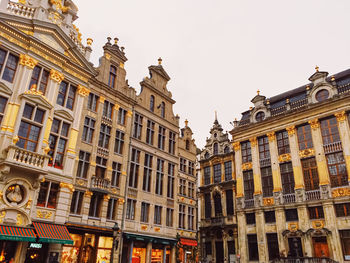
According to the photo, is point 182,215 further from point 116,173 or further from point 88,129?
point 88,129

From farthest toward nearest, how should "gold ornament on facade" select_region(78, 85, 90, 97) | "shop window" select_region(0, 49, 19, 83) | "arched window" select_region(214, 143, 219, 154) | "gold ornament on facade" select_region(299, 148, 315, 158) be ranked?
"arched window" select_region(214, 143, 219, 154)
"gold ornament on facade" select_region(299, 148, 315, 158)
"gold ornament on facade" select_region(78, 85, 90, 97)
"shop window" select_region(0, 49, 19, 83)

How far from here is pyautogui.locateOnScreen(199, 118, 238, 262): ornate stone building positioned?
35000 millimetres

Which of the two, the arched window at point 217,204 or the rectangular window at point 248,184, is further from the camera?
the arched window at point 217,204

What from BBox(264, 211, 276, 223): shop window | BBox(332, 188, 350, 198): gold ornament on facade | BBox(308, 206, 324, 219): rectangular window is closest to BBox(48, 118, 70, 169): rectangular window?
BBox(264, 211, 276, 223): shop window

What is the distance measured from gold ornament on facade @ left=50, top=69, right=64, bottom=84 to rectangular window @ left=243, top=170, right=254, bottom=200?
2374 centimetres

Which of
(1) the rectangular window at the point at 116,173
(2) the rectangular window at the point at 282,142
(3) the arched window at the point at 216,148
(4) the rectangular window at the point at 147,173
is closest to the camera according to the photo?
(1) the rectangular window at the point at 116,173

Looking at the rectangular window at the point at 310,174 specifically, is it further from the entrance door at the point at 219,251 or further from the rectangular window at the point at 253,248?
the entrance door at the point at 219,251

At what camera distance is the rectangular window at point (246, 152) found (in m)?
35.7

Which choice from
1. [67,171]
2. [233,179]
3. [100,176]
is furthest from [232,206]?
[67,171]

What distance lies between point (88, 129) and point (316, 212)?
2323cm

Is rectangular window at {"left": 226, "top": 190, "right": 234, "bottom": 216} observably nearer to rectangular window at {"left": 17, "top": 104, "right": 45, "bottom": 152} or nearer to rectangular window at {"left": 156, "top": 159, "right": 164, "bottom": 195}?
rectangular window at {"left": 156, "top": 159, "right": 164, "bottom": 195}

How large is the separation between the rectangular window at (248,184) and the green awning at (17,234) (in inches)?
952

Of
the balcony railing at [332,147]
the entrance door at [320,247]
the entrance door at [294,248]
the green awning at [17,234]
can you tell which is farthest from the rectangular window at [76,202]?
the balcony railing at [332,147]

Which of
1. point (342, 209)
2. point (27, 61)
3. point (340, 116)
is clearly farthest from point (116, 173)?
point (340, 116)
